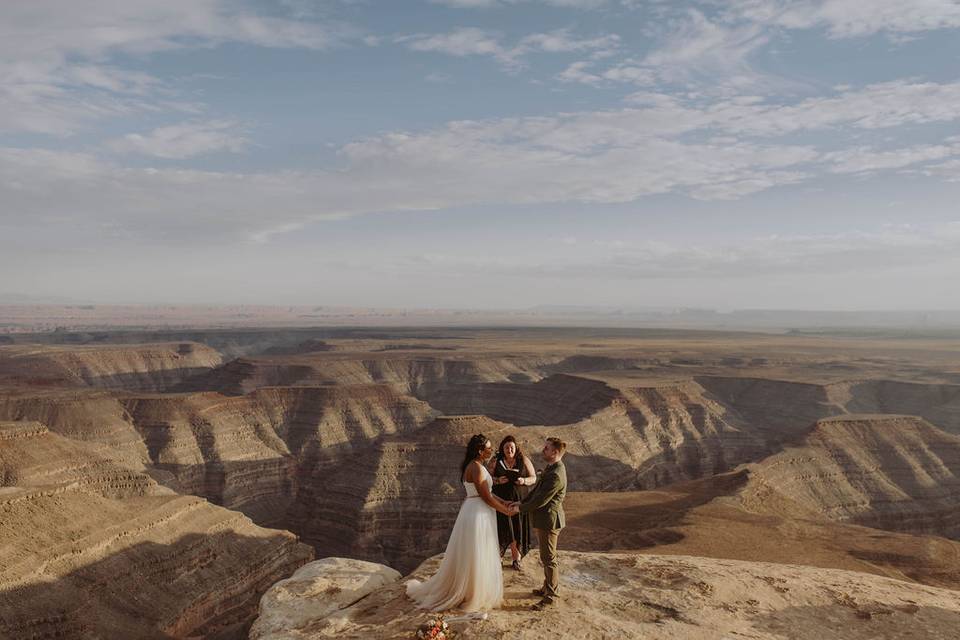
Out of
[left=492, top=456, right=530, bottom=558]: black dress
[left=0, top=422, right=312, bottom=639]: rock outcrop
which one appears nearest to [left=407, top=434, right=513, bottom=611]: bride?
[left=492, top=456, right=530, bottom=558]: black dress

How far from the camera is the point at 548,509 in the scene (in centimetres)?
1105

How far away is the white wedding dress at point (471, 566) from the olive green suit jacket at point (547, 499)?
0.76 metres

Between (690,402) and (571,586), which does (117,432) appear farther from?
(690,402)

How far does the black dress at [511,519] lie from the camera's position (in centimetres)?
1186

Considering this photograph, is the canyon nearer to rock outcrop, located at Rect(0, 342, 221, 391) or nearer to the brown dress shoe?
rock outcrop, located at Rect(0, 342, 221, 391)

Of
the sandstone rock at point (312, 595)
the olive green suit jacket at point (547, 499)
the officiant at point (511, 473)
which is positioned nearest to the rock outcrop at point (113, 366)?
the sandstone rock at point (312, 595)

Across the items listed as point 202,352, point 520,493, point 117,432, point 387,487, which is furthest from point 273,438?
point 202,352

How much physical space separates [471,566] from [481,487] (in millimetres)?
1333

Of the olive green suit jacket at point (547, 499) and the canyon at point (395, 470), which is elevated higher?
Answer: the olive green suit jacket at point (547, 499)

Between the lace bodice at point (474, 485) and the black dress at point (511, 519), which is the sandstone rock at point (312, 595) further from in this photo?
the lace bodice at point (474, 485)

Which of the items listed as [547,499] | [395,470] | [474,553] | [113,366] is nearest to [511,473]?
[547,499]

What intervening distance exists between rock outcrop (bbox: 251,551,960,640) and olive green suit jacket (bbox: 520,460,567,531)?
1.55 m

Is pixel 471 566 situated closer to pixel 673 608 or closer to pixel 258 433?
pixel 673 608

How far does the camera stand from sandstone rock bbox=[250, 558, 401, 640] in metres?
12.1
